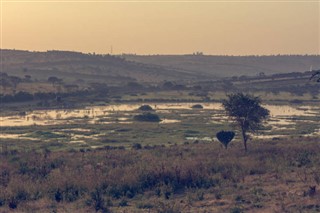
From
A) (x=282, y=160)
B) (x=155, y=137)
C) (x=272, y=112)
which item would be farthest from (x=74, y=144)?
(x=272, y=112)

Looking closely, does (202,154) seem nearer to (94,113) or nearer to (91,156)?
(91,156)

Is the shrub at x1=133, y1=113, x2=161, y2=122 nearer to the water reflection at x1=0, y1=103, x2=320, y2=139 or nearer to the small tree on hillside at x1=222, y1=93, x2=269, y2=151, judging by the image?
the water reflection at x1=0, y1=103, x2=320, y2=139

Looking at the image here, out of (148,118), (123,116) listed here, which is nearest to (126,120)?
(148,118)

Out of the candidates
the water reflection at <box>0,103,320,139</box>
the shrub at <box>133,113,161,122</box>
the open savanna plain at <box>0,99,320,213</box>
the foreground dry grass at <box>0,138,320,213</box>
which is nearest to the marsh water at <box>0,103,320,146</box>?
the water reflection at <box>0,103,320,139</box>

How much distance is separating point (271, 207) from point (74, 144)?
34090 millimetres

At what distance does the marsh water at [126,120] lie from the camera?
6119 cm

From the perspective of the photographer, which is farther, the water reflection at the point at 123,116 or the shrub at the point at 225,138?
the water reflection at the point at 123,116

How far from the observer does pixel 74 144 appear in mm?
52594

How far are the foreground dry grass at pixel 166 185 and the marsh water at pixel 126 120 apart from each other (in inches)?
806

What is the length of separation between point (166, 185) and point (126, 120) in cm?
4950

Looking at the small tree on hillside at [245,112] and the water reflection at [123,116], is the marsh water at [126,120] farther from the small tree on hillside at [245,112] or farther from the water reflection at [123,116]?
the small tree on hillside at [245,112]

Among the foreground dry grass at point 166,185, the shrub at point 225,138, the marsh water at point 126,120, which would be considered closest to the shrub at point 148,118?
the marsh water at point 126,120

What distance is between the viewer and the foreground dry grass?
22469 millimetres

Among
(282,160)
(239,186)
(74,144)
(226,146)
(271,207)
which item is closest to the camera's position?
(271,207)
